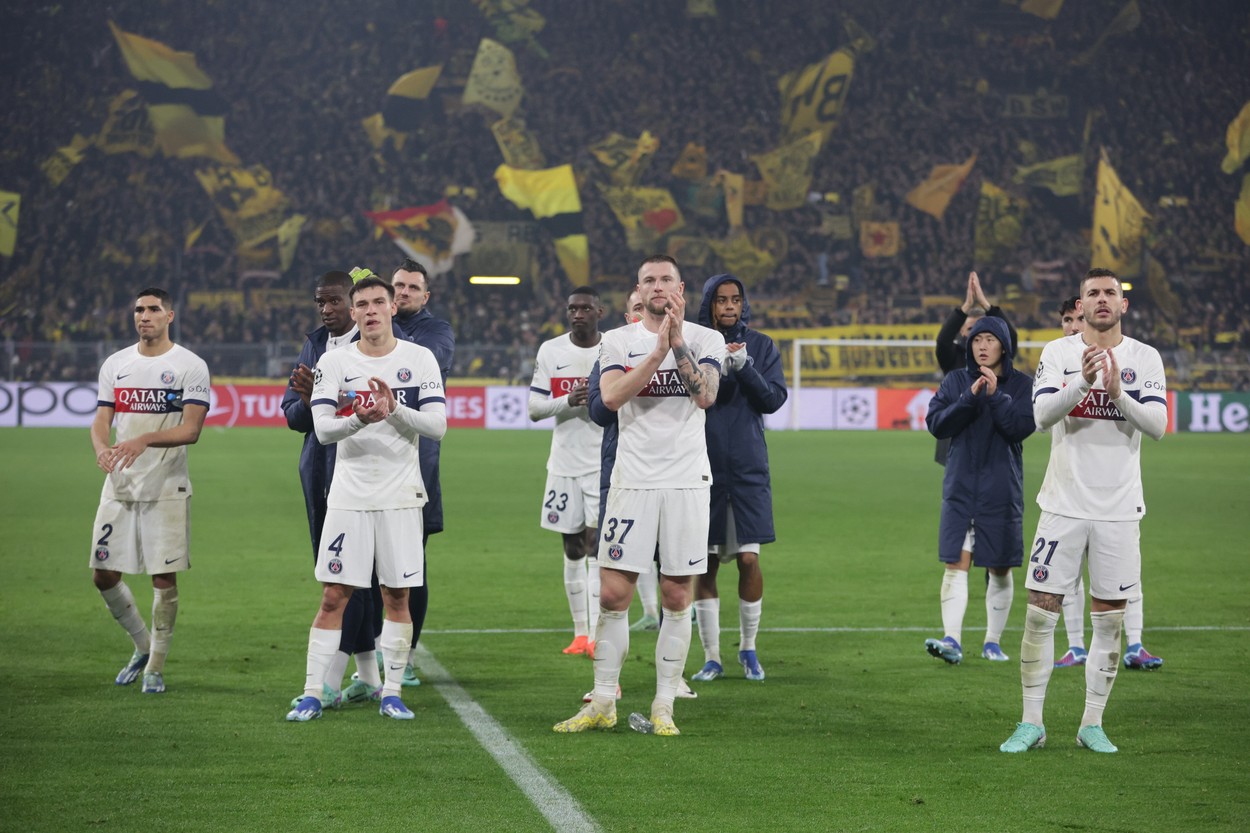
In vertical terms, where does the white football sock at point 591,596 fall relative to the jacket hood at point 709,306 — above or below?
below

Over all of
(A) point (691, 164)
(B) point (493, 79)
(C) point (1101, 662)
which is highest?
(B) point (493, 79)

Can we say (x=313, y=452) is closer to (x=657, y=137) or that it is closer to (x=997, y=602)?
(x=997, y=602)

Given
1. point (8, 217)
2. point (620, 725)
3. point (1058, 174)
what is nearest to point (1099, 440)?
point (620, 725)

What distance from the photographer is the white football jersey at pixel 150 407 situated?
757cm

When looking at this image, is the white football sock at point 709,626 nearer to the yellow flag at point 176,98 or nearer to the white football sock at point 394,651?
the white football sock at point 394,651

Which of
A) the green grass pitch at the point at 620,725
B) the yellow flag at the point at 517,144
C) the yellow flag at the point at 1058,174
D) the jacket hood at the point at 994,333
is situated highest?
the yellow flag at the point at 517,144

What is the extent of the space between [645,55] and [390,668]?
44.6 metres

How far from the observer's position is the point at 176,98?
156ft

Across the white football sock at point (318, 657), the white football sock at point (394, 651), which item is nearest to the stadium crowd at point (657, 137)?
the white football sock at point (394, 651)

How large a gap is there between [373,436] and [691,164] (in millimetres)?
41950

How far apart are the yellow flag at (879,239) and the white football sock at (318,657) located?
134ft

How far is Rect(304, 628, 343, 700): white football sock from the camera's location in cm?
684

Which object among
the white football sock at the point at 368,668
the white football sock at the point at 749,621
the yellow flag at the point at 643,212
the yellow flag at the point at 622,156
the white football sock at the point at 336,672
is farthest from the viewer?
the yellow flag at the point at 622,156

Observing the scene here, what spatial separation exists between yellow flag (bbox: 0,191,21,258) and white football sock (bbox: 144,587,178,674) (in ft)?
134
